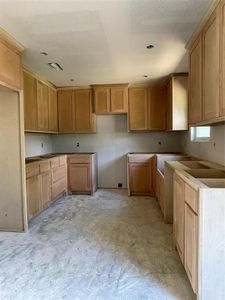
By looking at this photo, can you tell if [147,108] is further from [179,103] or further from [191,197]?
[191,197]

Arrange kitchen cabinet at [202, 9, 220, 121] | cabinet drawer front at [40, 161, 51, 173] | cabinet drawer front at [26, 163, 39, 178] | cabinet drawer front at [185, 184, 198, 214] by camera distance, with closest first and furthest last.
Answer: cabinet drawer front at [185, 184, 198, 214] < kitchen cabinet at [202, 9, 220, 121] < cabinet drawer front at [26, 163, 39, 178] < cabinet drawer front at [40, 161, 51, 173]

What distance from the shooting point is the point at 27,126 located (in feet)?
12.7

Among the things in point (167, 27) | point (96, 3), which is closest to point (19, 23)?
point (96, 3)

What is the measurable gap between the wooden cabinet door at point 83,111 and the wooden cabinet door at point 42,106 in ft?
2.73

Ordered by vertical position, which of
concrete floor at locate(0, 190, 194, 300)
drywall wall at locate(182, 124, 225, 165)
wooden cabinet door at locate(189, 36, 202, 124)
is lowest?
concrete floor at locate(0, 190, 194, 300)

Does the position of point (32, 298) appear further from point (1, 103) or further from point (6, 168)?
point (1, 103)

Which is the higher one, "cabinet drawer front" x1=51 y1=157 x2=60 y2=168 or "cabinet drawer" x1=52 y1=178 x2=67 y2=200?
"cabinet drawer front" x1=51 y1=157 x2=60 y2=168

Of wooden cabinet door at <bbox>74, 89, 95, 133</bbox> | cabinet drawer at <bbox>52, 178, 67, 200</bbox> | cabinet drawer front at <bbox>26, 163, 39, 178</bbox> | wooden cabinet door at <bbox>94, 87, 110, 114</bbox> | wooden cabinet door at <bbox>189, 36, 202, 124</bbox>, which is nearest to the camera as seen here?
wooden cabinet door at <bbox>189, 36, 202, 124</bbox>

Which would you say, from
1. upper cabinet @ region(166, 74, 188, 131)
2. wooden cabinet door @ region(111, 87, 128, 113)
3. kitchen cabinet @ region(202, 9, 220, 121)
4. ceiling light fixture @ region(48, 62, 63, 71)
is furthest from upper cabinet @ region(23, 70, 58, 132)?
kitchen cabinet @ region(202, 9, 220, 121)

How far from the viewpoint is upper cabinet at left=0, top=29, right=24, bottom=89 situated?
263 centimetres

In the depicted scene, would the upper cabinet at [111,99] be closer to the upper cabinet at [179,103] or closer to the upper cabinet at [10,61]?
the upper cabinet at [179,103]

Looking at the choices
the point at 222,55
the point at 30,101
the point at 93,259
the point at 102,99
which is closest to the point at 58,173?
the point at 30,101

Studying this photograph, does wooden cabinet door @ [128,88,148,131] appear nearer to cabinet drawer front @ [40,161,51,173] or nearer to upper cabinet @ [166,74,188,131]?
upper cabinet @ [166,74,188,131]

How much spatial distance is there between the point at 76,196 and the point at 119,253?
2665 mm
